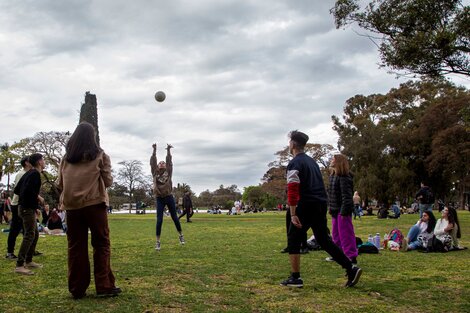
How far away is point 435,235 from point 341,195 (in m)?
4.34

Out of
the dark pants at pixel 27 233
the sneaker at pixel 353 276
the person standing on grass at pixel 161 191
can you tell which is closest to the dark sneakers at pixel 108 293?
the dark pants at pixel 27 233

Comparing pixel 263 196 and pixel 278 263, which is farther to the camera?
pixel 263 196

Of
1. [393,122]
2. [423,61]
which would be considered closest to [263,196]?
[393,122]

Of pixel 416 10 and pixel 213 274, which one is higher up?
pixel 416 10

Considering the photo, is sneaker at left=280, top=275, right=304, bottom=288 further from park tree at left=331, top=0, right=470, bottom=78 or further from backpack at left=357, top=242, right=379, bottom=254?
park tree at left=331, top=0, right=470, bottom=78

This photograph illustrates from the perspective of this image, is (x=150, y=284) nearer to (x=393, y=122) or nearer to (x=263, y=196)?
(x=393, y=122)

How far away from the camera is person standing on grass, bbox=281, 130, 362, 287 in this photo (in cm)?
565

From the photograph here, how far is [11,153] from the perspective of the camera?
5059 cm

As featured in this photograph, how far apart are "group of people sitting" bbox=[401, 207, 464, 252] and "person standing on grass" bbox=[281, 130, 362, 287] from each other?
497cm

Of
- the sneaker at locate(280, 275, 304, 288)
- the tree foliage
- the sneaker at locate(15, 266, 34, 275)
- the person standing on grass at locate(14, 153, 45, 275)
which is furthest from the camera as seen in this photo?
the tree foliage

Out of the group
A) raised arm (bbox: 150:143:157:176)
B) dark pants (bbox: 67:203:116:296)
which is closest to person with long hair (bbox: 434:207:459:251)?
raised arm (bbox: 150:143:157:176)

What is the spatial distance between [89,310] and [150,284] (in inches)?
56.8

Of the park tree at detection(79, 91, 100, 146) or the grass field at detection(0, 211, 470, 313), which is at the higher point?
the park tree at detection(79, 91, 100, 146)

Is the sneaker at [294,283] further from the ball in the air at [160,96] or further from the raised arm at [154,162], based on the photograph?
the ball in the air at [160,96]
